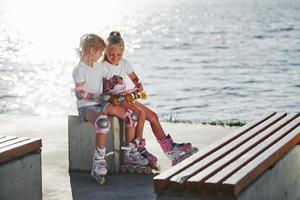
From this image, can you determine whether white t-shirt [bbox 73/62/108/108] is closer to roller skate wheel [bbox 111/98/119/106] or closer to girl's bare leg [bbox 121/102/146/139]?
roller skate wheel [bbox 111/98/119/106]

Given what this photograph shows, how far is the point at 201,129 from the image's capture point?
36.2 feet

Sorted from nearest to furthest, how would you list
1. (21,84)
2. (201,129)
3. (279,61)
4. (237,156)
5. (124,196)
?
1. (237,156)
2. (124,196)
3. (201,129)
4. (21,84)
5. (279,61)

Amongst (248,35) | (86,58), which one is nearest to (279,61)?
(248,35)

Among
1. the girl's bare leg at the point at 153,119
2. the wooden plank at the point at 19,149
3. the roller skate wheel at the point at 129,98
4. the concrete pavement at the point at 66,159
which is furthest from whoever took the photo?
the girl's bare leg at the point at 153,119

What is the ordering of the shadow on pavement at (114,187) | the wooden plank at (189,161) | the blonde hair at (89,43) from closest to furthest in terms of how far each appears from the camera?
the wooden plank at (189,161), the shadow on pavement at (114,187), the blonde hair at (89,43)

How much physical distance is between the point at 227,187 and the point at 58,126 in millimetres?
5750

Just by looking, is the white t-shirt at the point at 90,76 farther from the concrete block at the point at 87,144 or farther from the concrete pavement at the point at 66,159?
the concrete pavement at the point at 66,159

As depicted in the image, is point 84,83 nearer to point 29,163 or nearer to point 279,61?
point 29,163

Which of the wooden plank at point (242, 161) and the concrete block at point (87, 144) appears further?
the concrete block at point (87, 144)

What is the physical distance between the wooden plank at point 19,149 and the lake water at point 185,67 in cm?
1095

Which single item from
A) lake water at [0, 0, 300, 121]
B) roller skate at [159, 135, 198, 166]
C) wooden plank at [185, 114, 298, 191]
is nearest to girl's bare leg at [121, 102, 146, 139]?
roller skate at [159, 135, 198, 166]

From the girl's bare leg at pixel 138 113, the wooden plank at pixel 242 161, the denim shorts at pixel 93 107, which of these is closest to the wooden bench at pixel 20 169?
the denim shorts at pixel 93 107

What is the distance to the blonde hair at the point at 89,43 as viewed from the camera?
27.1 ft

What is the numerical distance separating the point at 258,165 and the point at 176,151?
95.8 inches
